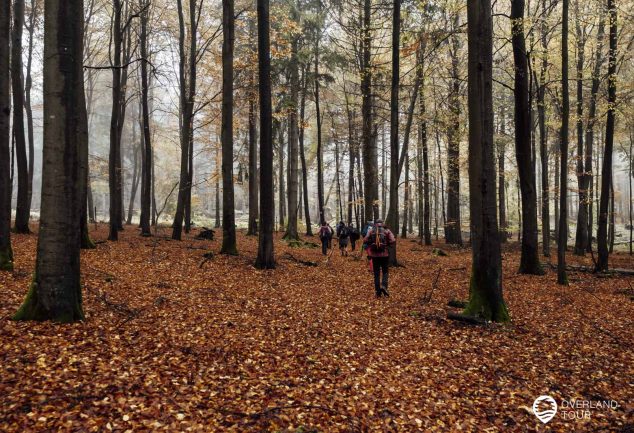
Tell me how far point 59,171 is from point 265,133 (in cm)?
681

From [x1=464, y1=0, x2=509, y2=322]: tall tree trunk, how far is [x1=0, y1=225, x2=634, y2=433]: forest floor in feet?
2.04

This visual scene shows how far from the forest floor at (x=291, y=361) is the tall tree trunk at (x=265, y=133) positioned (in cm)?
235

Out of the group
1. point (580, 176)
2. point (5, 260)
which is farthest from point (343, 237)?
point (5, 260)

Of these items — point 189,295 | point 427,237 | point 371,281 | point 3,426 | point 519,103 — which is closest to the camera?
point 3,426

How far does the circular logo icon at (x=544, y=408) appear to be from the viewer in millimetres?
4299

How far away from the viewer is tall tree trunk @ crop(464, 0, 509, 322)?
7.31 meters

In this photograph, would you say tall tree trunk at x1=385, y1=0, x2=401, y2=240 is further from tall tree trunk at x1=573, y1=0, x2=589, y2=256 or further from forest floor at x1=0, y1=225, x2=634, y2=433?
tall tree trunk at x1=573, y1=0, x2=589, y2=256

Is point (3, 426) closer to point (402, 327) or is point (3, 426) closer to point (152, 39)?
point (402, 327)

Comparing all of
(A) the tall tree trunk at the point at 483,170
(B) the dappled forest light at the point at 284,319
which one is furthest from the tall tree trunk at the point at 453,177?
(A) the tall tree trunk at the point at 483,170

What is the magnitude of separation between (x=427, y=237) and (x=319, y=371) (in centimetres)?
1993

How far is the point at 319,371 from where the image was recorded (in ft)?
16.5

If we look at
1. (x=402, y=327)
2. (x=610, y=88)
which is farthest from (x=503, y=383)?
(x=610, y=88)

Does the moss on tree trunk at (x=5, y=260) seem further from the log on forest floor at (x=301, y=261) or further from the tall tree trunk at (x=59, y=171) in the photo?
the log on forest floor at (x=301, y=261)

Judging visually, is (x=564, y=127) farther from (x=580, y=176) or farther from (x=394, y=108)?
(x=580, y=176)
